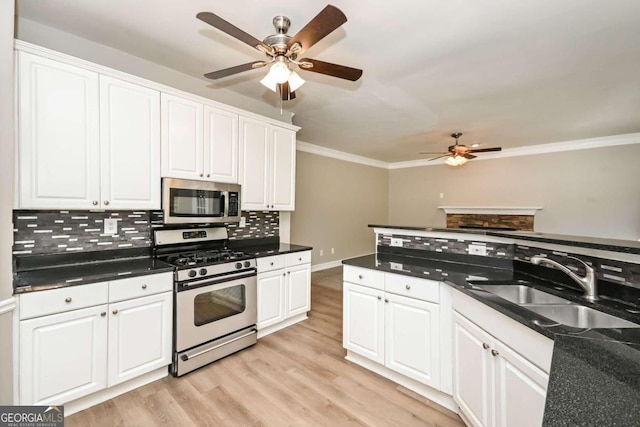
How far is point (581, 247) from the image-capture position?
1.55 metres

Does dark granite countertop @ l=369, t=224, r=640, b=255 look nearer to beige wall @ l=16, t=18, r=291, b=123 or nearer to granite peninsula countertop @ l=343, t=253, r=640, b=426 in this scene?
granite peninsula countertop @ l=343, t=253, r=640, b=426

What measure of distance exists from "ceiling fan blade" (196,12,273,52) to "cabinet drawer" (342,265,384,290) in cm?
179

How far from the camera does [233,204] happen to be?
9.54ft

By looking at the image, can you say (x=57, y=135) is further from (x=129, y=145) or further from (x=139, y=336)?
(x=139, y=336)

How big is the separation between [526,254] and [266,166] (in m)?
2.61

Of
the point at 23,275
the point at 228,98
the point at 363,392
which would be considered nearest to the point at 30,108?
the point at 23,275

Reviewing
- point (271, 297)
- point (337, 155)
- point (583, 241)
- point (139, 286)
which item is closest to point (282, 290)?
point (271, 297)

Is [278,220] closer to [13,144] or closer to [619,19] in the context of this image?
[13,144]

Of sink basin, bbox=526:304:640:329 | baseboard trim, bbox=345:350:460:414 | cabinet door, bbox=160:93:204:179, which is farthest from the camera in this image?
cabinet door, bbox=160:93:204:179

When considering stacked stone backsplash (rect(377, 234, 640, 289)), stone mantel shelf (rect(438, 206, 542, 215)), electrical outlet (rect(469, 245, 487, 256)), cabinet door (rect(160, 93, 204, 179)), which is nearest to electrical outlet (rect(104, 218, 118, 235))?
cabinet door (rect(160, 93, 204, 179))

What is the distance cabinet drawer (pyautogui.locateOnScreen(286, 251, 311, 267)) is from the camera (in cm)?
314

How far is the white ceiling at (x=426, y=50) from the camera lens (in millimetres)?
1869

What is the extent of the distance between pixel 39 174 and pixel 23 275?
70 cm

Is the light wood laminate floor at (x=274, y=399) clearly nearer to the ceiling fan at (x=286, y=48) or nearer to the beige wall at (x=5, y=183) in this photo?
the beige wall at (x=5, y=183)
